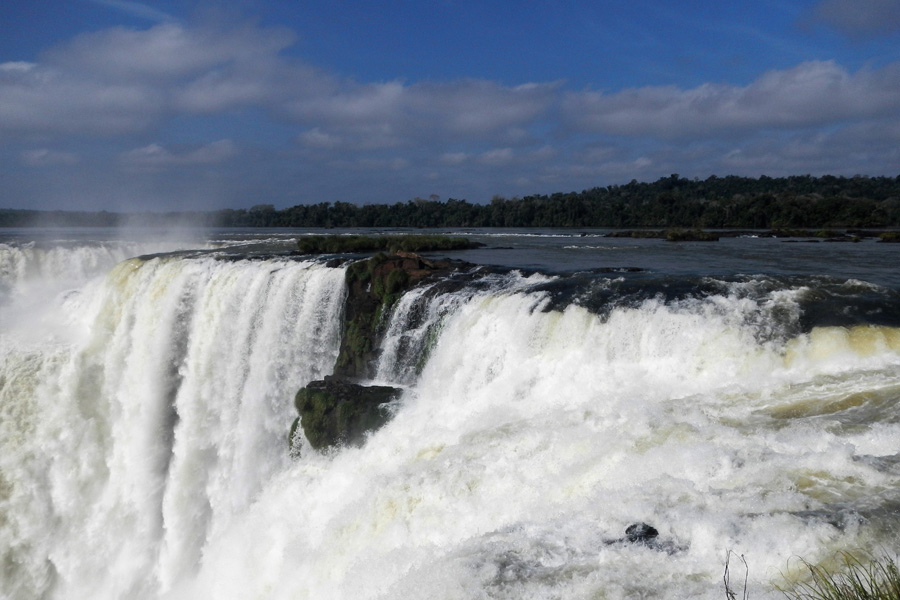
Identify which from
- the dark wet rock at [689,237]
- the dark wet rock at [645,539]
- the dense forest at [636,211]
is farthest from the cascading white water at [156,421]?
the dense forest at [636,211]

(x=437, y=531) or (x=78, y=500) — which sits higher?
(x=437, y=531)

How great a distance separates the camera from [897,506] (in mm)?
4770

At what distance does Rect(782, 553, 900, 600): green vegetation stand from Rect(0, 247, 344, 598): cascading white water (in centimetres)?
867

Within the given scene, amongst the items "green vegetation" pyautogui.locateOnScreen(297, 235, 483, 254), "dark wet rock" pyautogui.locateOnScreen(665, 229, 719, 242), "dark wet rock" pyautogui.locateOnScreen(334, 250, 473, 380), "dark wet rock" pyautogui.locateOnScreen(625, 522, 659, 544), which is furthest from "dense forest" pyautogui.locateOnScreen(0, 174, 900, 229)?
"dark wet rock" pyautogui.locateOnScreen(625, 522, 659, 544)

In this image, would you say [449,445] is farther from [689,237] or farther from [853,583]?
[689,237]

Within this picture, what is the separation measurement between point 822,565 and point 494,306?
22.9ft

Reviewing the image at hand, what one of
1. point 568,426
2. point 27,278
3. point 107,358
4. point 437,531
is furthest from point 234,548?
point 27,278

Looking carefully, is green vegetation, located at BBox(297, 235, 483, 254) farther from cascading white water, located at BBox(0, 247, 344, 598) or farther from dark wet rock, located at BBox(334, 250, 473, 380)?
dark wet rock, located at BBox(334, 250, 473, 380)

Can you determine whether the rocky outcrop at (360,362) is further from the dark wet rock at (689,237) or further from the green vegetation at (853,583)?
the dark wet rock at (689,237)

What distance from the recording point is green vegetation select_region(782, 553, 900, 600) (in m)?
3.42

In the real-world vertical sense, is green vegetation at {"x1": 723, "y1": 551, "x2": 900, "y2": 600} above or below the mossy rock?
above

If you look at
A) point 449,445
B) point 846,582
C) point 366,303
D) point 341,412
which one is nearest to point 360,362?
point 366,303

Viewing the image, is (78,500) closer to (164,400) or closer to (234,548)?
(164,400)

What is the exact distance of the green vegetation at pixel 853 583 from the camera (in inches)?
135
